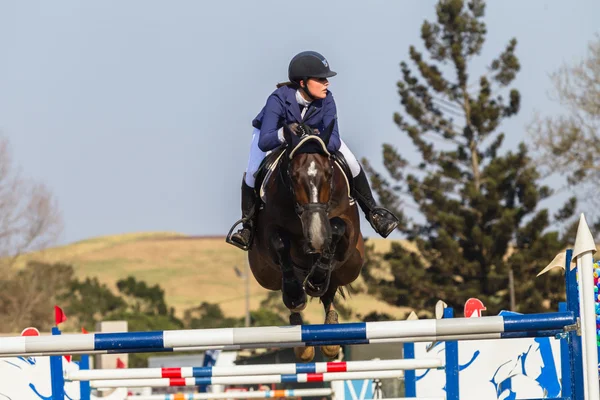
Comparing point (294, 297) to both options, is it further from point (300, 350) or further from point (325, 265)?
point (300, 350)

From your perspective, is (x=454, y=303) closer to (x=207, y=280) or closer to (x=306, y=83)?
(x=306, y=83)

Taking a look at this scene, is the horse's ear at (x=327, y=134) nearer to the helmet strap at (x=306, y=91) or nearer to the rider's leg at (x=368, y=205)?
the helmet strap at (x=306, y=91)

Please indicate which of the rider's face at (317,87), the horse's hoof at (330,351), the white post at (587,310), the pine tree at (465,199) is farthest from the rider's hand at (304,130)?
the pine tree at (465,199)

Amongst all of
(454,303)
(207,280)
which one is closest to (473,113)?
(454,303)

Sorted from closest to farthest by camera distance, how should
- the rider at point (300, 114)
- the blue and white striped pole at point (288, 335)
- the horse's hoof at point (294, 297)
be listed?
the blue and white striped pole at point (288, 335) < the horse's hoof at point (294, 297) < the rider at point (300, 114)

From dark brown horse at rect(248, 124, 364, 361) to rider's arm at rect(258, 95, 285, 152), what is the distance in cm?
17

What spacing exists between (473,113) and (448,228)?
4288 mm

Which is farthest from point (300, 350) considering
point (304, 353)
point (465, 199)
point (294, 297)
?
point (465, 199)

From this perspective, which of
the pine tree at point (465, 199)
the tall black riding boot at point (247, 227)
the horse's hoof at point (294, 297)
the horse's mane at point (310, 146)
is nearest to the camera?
the horse's mane at point (310, 146)

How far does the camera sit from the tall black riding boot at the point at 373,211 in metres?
6.78

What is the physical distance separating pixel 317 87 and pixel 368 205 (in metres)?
0.98

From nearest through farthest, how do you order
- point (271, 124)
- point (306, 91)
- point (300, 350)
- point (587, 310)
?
point (587, 310)
point (271, 124)
point (306, 91)
point (300, 350)

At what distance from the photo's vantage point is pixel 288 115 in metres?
6.42

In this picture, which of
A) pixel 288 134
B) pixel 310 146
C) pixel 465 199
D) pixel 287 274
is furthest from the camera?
pixel 465 199
